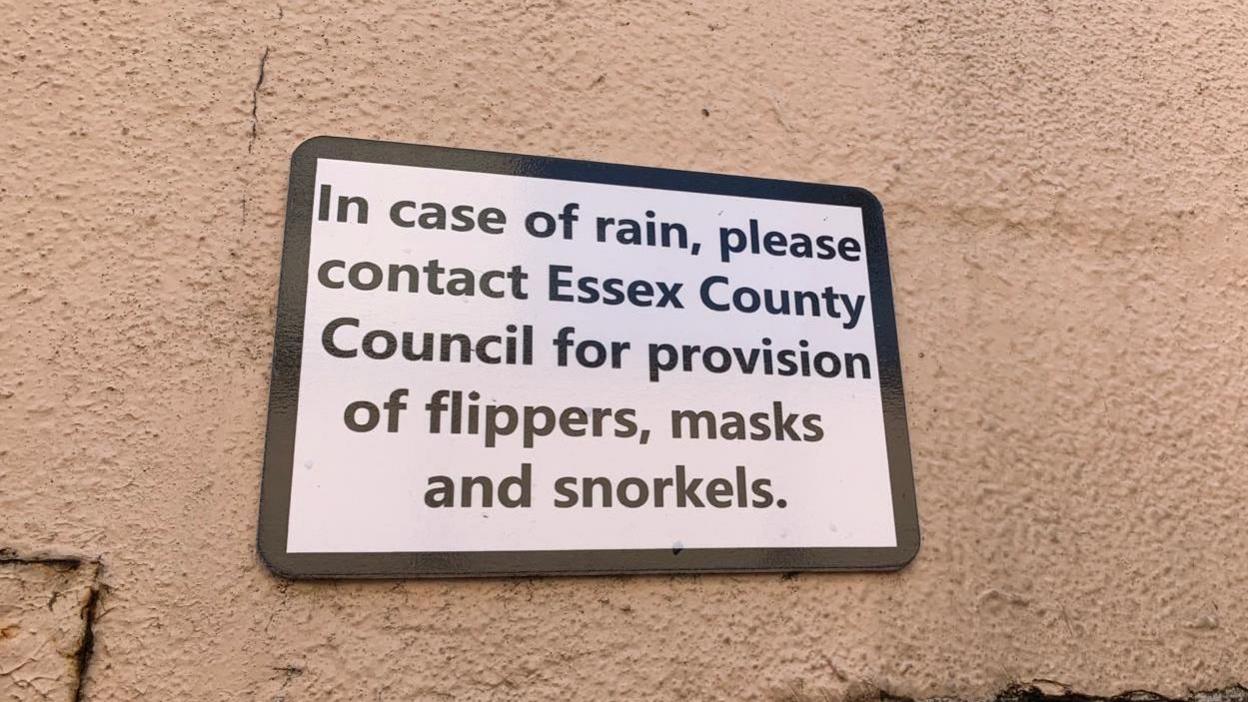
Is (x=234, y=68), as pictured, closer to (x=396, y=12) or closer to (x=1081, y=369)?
(x=396, y=12)

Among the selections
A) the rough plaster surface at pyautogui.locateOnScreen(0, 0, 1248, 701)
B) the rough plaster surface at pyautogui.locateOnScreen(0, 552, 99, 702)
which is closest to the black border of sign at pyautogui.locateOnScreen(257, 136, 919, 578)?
the rough plaster surface at pyautogui.locateOnScreen(0, 0, 1248, 701)

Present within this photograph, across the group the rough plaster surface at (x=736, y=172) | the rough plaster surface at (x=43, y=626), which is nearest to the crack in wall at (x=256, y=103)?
the rough plaster surface at (x=736, y=172)

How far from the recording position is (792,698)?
109 cm

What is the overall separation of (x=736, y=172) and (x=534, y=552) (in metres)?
0.67

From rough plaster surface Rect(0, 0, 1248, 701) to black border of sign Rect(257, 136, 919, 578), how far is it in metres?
0.03

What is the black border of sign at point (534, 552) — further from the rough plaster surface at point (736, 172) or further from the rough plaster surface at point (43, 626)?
the rough plaster surface at point (43, 626)

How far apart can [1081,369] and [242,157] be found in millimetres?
1315

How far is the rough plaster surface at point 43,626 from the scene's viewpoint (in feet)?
2.99

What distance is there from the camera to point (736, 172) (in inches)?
51.9

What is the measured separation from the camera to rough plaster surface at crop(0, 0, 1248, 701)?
3.29 ft

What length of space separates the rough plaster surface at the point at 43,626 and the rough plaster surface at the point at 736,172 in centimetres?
3

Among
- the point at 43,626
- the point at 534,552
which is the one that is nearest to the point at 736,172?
the point at 534,552

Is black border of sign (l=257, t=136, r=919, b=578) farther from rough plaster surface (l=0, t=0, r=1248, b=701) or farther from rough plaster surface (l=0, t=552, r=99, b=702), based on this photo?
rough plaster surface (l=0, t=552, r=99, b=702)

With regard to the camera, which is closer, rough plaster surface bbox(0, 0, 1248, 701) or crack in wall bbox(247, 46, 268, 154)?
rough plaster surface bbox(0, 0, 1248, 701)
